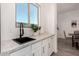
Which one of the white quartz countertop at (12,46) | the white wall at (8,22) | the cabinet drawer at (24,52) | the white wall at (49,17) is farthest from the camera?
the white wall at (49,17)

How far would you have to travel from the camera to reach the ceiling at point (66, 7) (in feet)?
5.20

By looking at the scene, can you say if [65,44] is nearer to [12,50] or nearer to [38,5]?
[38,5]

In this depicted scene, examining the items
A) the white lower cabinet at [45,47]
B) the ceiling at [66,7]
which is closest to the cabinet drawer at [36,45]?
the white lower cabinet at [45,47]

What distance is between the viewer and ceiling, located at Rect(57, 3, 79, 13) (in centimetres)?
158

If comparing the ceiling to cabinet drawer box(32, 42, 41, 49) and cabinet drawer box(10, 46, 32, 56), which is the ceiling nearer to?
cabinet drawer box(32, 42, 41, 49)

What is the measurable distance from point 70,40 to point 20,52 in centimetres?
82

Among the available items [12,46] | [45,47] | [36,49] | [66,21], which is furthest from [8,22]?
[66,21]

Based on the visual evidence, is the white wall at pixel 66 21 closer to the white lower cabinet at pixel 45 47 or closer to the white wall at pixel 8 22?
the white lower cabinet at pixel 45 47

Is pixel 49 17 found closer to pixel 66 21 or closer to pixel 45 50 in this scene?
pixel 66 21

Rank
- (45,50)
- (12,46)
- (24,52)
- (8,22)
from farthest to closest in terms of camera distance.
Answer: (45,50)
(8,22)
(24,52)
(12,46)

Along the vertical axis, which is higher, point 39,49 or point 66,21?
point 66,21

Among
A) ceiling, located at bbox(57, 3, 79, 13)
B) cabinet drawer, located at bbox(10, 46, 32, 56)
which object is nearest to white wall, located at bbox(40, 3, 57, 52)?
ceiling, located at bbox(57, 3, 79, 13)

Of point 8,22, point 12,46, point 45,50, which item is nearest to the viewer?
point 12,46

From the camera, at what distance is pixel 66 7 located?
1.61 metres
